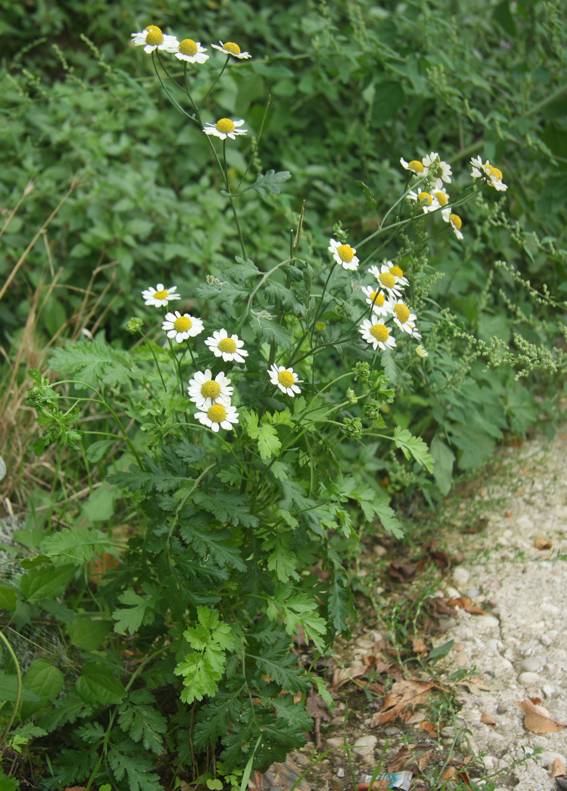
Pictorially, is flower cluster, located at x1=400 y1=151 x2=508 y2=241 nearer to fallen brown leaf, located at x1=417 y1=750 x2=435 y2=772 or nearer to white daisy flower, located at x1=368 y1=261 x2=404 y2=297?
white daisy flower, located at x1=368 y1=261 x2=404 y2=297

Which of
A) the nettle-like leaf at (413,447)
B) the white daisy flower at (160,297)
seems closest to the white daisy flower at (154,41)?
the white daisy flower at (160,297)

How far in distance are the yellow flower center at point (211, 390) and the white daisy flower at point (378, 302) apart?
14.4 inches

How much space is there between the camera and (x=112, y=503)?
95.1 inches

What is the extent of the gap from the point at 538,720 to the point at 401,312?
3.25ft

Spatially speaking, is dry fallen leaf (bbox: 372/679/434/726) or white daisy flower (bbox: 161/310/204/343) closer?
white daisy flower (bbox: 161/310/204/343)

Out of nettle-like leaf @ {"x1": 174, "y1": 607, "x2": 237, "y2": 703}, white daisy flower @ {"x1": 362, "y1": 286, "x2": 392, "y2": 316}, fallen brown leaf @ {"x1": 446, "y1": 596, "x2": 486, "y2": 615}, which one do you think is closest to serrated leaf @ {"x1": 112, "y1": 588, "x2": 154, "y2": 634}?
nettle-like leaf @ {"x1": 174, "y1": 607, "x2": 237, "y2": 703}

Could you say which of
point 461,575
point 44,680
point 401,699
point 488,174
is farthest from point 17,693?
point 488,174

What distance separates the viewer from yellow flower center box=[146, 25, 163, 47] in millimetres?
1887

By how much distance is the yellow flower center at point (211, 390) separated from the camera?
69.8 inches

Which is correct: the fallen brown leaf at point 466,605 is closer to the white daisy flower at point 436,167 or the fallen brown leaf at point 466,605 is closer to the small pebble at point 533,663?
the small pebble at point 533,663

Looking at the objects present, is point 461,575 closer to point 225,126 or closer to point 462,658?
point 462,658

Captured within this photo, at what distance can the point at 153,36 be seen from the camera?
189 cm

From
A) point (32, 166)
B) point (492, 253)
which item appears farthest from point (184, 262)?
point (492, 253)

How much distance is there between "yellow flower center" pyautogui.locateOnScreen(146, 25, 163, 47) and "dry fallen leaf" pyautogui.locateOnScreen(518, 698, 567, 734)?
170cm
